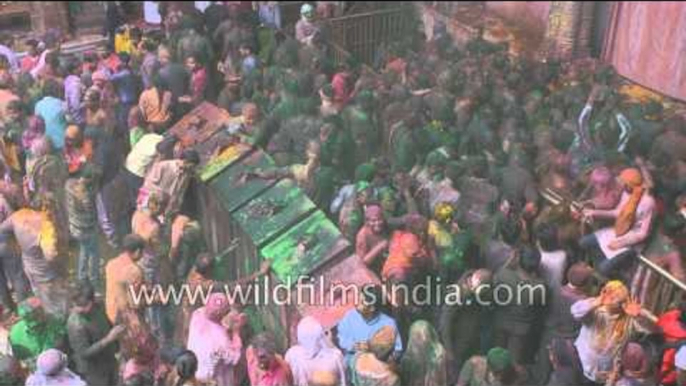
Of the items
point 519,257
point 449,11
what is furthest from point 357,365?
point 449,11

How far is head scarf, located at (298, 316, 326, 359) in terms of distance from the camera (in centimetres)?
627

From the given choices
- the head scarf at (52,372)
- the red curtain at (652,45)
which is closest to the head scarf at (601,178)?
the red curtain at (652,45)

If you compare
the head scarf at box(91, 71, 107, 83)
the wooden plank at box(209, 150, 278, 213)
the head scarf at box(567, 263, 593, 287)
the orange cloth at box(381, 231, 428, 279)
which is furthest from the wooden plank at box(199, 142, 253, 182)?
the head scarf at box(567, 263, 593, 287)

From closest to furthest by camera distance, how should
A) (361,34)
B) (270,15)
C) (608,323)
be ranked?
(608,323), (361,34), (270,15)

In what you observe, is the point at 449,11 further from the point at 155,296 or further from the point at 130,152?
the point at 155,296

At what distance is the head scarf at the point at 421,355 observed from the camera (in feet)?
20.7

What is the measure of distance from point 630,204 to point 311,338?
295cm

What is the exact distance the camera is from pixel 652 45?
981 cm

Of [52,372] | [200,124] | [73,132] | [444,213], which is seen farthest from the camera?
[200,124]

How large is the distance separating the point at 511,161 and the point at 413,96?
4.53 feet

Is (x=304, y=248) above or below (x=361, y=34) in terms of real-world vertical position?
below

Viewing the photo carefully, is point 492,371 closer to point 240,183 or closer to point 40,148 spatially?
point 240,183

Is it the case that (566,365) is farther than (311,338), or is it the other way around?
(566,365)

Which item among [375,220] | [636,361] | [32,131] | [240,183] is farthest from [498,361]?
[32,131]
